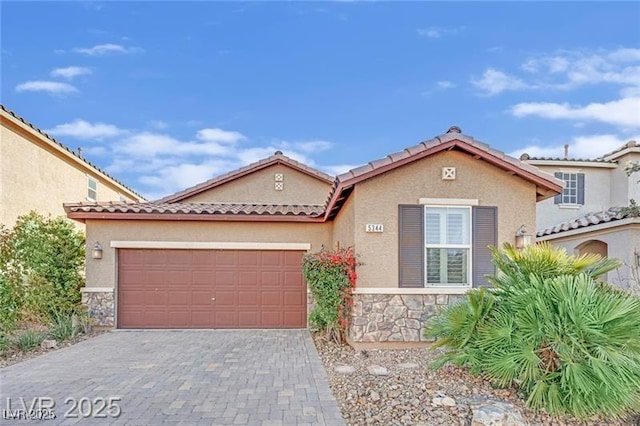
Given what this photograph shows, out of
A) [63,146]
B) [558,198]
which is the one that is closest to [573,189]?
[558,198]

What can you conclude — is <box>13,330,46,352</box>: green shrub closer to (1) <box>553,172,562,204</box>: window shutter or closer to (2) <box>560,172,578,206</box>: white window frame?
(1) <box>553,172,562,204</box>: window shutter

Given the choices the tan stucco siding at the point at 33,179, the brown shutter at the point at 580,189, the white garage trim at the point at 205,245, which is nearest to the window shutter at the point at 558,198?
the brown shutter at the point at 580,189

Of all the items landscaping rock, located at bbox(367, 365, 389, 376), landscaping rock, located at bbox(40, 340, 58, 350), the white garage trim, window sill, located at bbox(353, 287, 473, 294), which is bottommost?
landscaping rock, located at bbox(40, 340, 58, 350)

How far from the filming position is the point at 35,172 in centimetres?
1497

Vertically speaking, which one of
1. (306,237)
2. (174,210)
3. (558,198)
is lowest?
(306,237)

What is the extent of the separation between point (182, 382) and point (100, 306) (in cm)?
645

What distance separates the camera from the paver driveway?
5.50 meters

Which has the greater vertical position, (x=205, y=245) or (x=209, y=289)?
(x=205, y=245)

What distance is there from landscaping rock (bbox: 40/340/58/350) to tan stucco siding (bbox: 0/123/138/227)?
555 centimetres

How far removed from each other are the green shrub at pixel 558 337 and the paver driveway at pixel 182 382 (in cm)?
238

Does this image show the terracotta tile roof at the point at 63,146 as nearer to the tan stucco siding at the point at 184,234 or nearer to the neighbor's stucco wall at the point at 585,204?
the tan stucco siding at the point at 184,234

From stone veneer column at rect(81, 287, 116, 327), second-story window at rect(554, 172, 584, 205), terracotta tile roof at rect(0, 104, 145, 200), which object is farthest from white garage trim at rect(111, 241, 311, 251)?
second-story window at rect(554, 172, 584, 205)

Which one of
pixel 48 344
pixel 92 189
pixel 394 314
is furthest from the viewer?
pixel 92 189

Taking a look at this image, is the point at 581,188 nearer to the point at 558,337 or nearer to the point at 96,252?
the point at 558,337
